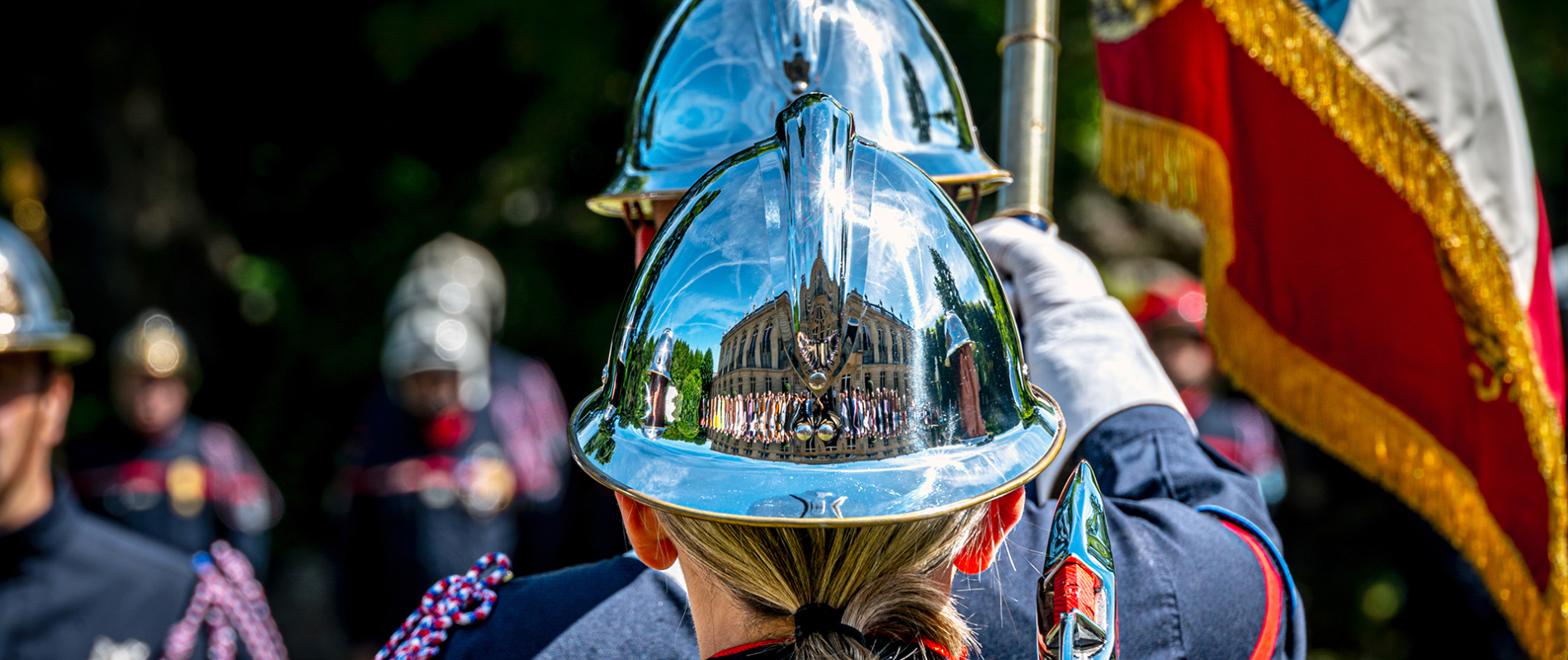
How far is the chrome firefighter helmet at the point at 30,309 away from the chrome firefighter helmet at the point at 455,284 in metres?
2.84

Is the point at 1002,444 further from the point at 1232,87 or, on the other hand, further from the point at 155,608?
the point at 155,608

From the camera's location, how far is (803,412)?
44.8 inches

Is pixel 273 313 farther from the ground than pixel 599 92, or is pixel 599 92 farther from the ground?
pixel 599 92

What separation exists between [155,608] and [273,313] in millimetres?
5537

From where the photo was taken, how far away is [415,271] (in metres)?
6.07

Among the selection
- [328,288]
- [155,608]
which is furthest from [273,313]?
[155,608]

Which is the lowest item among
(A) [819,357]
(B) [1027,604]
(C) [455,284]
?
(C) [455,284]

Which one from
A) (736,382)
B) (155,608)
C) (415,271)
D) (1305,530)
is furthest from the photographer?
(1305,530)

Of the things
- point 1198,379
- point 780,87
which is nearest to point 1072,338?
point 780,87

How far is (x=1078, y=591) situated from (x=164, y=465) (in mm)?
5078

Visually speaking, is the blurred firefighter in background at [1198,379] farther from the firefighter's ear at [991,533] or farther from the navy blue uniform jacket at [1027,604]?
the firefighter's ear at [991,533]

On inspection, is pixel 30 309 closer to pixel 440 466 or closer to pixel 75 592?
pixel 75 592

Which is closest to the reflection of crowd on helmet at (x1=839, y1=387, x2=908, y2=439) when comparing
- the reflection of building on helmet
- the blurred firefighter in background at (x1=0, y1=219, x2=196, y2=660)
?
the blurred firefighter in background at (x1=0, y1=219, x2=196, y2=660)

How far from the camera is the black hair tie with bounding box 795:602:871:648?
111 cm
